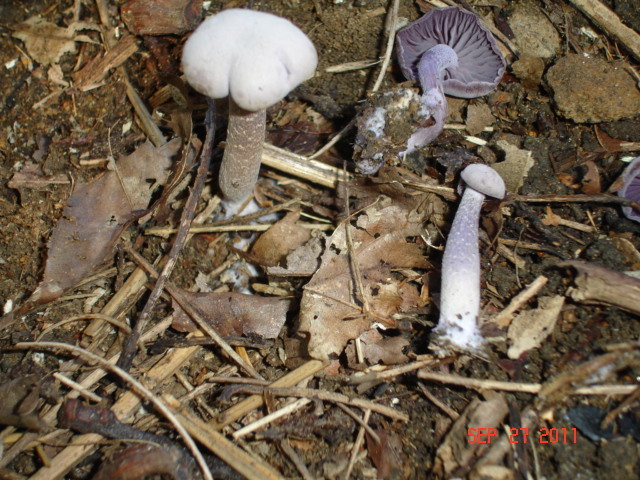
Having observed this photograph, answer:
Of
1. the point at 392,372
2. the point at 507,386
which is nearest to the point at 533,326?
the point at 507,386

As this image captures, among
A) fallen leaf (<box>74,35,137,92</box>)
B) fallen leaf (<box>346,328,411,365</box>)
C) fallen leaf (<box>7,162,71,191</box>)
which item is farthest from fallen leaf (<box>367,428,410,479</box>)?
fallen leaf (<box>74,35,137,92</box>)

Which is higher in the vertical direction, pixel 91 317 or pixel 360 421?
pixel 91 317

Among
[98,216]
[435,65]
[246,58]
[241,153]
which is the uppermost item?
[246,58]

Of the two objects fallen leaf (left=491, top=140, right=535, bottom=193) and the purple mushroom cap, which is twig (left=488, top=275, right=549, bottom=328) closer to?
fallen leaf (left=491, top=140, right=535, bottom=193)

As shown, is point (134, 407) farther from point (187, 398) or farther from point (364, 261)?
point (364, 261)

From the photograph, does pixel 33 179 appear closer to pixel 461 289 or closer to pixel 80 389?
pixel 80 389

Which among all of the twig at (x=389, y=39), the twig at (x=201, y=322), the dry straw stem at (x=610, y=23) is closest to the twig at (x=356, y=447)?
the twig at (x=201, y=322)
